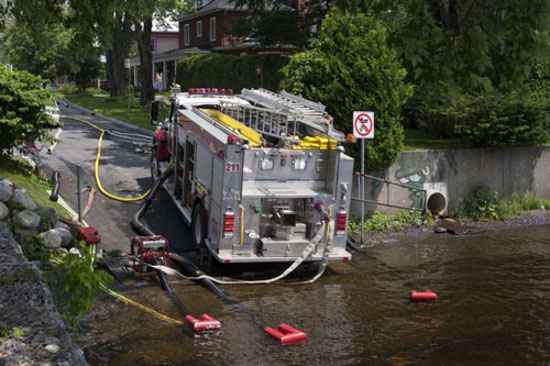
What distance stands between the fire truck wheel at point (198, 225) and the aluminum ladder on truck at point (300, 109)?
8.52ft

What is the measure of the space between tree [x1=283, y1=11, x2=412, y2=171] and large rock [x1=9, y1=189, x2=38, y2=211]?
23.8ft

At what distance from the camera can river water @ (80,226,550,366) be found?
9.55m

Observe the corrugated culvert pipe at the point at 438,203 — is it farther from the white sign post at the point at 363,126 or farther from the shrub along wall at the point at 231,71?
the shrub along wall at the point at 231,71

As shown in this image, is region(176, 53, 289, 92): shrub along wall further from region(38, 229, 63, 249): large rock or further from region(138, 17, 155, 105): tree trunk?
region(38, 229, 63, 249): large rock

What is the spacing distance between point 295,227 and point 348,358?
403 centimetres

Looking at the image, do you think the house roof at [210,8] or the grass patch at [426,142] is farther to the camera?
the house roof at [210,8]

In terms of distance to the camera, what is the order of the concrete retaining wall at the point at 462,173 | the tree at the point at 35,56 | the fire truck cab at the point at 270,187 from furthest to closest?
the tree at the point at 35,56
the concrete retaining wall at the point at 462,173
the fire truck cab at the point at 270,187

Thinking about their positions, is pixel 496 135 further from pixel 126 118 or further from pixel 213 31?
pixel 213 31

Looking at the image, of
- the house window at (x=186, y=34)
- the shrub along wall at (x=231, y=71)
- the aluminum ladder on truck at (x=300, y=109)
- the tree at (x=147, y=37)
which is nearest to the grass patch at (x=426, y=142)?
the aluminum ladder on truck at (x=300, y=109)

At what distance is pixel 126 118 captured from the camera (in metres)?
35.1

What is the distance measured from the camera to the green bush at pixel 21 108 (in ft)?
53.3

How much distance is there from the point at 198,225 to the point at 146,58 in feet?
88.5

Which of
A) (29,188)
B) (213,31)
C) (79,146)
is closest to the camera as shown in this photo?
Result: (29,188)

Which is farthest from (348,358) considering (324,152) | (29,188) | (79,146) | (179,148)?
(79,146)
